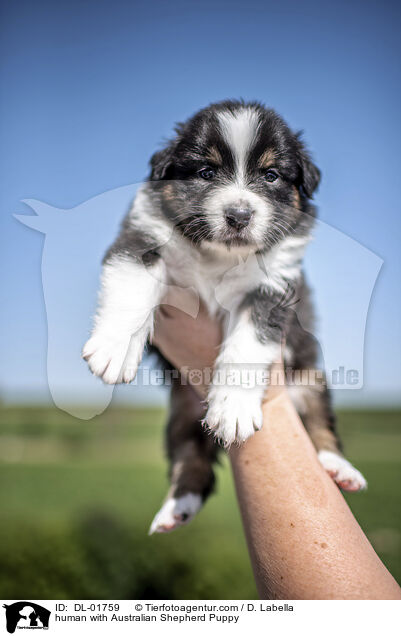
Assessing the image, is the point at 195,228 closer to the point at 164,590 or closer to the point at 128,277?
the point at 128,277

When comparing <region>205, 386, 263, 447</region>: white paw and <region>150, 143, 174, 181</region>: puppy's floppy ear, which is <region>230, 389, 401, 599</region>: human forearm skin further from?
<region>150, 143, 174, 181</region>: puppy's floppy ear

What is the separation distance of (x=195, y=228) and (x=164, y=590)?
3.86 meters

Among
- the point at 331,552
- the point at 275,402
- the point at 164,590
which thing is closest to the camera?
the point at 331,552

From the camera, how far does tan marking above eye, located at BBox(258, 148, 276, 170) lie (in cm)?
214

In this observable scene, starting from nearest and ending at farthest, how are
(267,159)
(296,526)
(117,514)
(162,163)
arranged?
(296,526) → (267,159) → (162,163) → (117,514)

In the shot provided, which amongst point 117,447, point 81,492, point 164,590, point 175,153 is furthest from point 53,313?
point 117,447

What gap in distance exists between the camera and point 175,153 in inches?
89.9

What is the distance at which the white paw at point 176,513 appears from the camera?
2609 mm

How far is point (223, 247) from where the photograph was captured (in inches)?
84.4

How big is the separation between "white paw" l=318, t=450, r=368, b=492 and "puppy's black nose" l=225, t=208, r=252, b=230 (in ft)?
4.46
